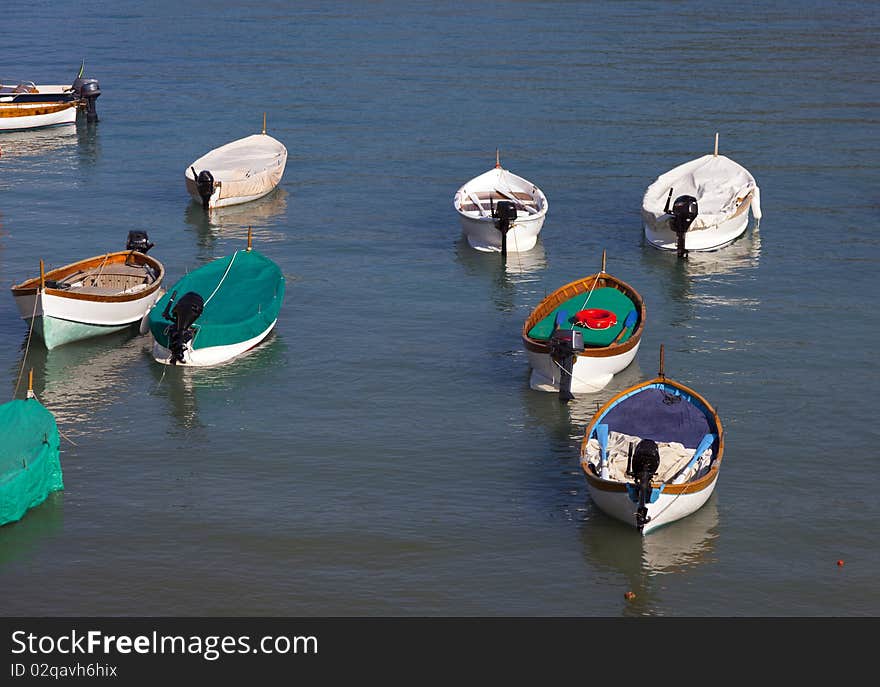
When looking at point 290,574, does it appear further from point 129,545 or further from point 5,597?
point 5,597

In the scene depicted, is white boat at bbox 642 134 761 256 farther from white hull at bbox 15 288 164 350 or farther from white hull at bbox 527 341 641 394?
white hull at bbox 15 288 164 350

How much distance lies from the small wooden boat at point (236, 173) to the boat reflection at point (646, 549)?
29007 millimetres

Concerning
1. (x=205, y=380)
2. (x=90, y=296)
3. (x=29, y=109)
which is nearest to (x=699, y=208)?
(x=205, y=380)

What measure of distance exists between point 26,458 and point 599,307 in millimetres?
17479

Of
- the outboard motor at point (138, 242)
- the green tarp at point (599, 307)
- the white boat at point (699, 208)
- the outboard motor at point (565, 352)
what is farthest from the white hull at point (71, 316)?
the white boat at point (699, 208)

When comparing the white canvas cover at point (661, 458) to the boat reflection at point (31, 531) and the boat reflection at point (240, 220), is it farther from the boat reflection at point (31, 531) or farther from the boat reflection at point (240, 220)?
the boat reflection at point (240, 220)

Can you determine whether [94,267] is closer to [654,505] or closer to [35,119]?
[654,505]

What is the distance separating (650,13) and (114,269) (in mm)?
73527

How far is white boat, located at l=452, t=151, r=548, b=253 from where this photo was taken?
49.3 m

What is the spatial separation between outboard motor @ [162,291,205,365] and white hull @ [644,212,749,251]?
19.2m

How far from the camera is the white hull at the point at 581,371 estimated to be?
37.0 m

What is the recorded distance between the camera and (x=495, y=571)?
2895cm

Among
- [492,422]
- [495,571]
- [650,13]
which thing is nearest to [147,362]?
[492,422]

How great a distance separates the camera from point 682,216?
48781 mm
